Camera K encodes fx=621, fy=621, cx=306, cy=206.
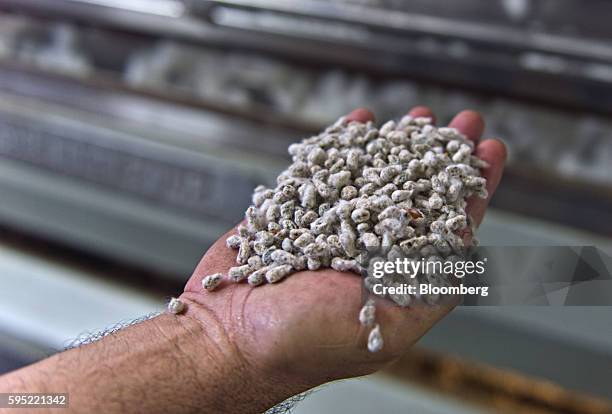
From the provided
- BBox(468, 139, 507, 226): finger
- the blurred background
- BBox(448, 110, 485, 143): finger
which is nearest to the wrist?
BBox(468, 139, 507, 226): finger

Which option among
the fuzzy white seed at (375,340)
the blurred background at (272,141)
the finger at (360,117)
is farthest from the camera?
the blurred background at (272,141)

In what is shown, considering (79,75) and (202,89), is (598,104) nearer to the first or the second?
(202,89)

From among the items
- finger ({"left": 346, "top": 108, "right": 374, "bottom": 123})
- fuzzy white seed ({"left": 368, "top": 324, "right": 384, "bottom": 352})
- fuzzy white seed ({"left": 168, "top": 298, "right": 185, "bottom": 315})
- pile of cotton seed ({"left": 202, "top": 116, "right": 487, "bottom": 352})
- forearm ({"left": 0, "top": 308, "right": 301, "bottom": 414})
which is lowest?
forearm ({"left": 0, "top": 308, "right": 301, "bottom": 414})

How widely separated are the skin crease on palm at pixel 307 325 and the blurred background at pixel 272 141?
693 millimetres

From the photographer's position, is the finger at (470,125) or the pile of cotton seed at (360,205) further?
the finger at (470,125)

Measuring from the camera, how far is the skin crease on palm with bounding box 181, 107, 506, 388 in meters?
0.70

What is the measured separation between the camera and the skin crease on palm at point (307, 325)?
70 centimetres

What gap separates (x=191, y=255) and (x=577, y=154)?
101 cm

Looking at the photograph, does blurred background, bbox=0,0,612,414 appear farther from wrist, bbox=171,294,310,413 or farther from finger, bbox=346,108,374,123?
wrist, bbox=171,294,310,413

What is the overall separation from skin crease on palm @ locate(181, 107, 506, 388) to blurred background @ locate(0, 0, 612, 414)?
0.69 m

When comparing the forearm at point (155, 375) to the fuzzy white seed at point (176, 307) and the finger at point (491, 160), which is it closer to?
the fuzzy white seed at point (176, 307)

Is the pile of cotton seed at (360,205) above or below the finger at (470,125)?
below

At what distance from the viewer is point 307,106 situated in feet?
Answer: 5.59

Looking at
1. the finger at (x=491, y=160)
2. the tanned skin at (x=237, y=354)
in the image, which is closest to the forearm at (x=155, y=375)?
the tanned skin at (x=237, y=354)
